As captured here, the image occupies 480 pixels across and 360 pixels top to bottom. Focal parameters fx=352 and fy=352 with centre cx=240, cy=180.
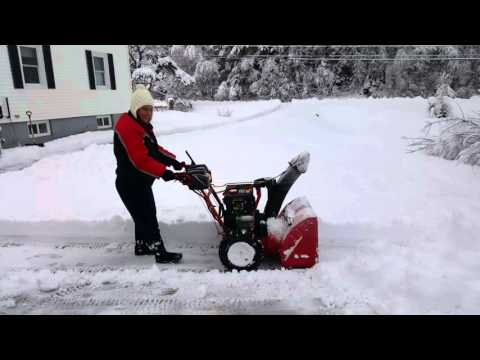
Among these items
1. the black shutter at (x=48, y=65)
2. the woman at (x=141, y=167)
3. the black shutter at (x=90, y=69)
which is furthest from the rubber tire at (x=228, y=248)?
the black shutter at (x=90, y=69)

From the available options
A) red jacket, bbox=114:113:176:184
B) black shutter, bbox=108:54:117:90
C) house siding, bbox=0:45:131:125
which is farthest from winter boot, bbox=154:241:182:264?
black shutter, bbox=108:54:117:90

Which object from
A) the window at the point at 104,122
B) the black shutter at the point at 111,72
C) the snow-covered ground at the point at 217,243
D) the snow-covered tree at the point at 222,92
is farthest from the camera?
the snow-covered tree at the point at 222,92

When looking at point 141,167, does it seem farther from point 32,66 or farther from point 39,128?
point 32,66

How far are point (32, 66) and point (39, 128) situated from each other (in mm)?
1786

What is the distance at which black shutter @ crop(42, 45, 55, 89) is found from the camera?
33.7ft

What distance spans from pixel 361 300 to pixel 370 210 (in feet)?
6.61

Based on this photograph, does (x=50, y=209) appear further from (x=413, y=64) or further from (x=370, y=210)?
(x=413, y=64)

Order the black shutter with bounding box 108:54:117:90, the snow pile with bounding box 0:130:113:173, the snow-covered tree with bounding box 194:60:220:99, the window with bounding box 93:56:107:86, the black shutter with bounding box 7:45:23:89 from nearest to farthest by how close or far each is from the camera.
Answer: the snow pile with bounding box 0:130:113:173, the black shutter with bounding box 7:45:23:89, the window with bounding box 93:56:107:86, the black shutter with bounding box 108:54:117:90, the snow-covered tree with bounding box 194:60:220:99

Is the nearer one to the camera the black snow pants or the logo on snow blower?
the logo on snow blower

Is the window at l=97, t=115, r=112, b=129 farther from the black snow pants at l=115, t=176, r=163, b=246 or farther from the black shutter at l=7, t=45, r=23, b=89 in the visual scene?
the black snow pants at l=115, t=176, r=163, b=246

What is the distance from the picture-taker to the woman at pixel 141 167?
347 cm

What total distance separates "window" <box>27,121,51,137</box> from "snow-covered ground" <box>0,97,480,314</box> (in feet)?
8.07

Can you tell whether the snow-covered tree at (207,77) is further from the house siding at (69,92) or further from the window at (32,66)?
the window at (32,66)

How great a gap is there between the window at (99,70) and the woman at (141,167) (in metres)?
10.2
